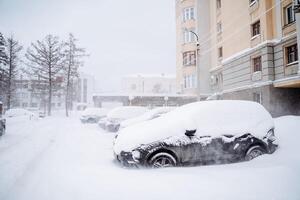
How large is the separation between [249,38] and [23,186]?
1713 centimetres

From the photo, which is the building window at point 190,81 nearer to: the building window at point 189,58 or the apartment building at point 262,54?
the building window at point 189,58

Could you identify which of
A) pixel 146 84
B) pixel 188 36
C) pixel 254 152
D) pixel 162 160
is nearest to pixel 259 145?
pixel 254 152

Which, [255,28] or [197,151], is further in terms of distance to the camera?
[255,28]

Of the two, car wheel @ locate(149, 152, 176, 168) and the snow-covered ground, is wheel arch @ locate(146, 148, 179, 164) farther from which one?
the snow-covered ground

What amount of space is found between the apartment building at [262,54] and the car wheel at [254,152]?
888 centimetres

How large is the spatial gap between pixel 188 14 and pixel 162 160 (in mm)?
27240

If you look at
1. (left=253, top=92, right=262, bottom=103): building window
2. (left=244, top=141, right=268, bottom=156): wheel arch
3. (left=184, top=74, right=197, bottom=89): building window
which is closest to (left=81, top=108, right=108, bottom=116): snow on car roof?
(left=184, top=74, right=197, bottom=89): building window

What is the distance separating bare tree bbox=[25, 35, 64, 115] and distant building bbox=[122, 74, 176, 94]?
42.5 meters

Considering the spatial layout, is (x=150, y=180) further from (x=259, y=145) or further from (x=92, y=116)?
(x=92, y=116)

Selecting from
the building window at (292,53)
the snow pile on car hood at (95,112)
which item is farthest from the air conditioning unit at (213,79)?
the snow pile on car hood at (95,112)

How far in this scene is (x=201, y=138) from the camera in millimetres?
5465

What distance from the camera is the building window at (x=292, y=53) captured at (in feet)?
44.3

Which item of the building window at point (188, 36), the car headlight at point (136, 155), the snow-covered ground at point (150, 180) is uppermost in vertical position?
the building window at point (188, 36)

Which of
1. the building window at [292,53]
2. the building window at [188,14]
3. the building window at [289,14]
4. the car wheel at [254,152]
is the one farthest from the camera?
the building window at [188,14]
